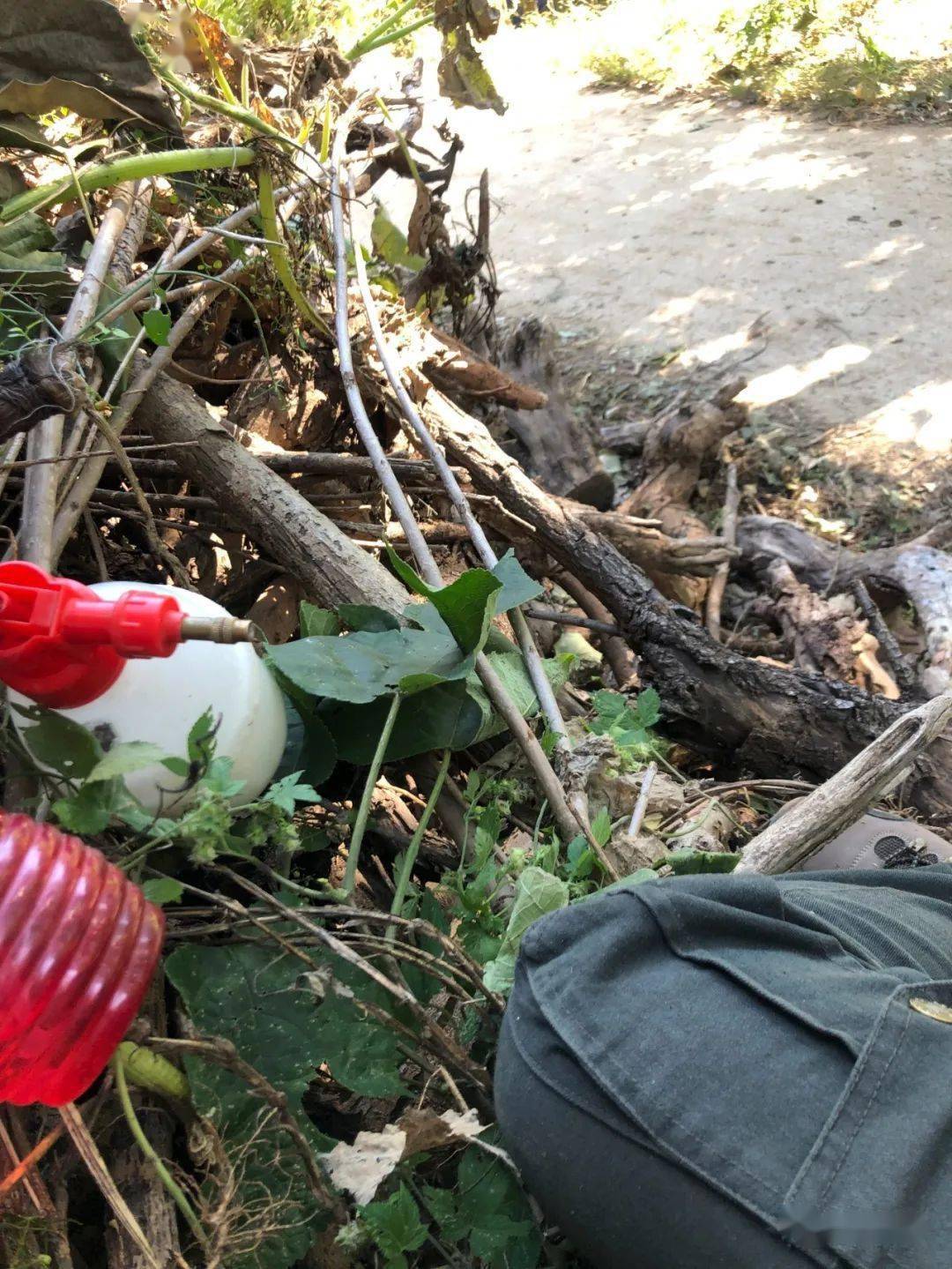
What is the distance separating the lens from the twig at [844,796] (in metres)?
1.28

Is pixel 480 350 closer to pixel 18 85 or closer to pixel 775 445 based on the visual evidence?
pixel 775 445

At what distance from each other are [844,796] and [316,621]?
2.41ft

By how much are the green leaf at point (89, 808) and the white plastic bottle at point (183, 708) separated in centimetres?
5

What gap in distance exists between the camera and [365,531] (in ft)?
5.80

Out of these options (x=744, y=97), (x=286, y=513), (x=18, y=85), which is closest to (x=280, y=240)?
(x=18, y=85)

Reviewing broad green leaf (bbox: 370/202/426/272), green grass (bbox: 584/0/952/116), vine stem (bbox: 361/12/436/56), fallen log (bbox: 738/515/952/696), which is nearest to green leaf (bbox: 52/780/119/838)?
fallen log (bbox: 738/515/952/696)

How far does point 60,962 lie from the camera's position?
0.73 metres

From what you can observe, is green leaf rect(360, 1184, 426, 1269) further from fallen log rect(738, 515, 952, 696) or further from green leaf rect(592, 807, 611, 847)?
fallen log rect(738, 515, 952, 696)

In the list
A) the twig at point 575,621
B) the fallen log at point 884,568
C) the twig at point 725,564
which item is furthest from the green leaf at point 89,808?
the fallen log at point 884,568

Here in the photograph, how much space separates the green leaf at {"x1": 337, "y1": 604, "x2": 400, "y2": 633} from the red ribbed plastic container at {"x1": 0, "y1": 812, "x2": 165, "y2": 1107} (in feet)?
1.91

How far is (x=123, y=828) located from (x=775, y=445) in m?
2.96

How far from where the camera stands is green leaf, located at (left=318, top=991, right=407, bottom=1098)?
0.91 m

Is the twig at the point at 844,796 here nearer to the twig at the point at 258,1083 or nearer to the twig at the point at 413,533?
the twig at the point at 413,533

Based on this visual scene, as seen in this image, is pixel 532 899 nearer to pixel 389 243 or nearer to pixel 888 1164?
pixel 888 1164
